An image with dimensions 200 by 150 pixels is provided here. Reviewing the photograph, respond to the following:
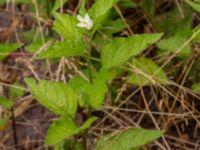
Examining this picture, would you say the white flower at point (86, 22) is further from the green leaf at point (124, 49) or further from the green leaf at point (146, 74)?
the green leaf at point (146, 74)

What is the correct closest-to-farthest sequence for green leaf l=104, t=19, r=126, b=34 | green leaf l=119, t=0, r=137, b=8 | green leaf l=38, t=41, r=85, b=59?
1. green leaf l=38, t=41, r=85, b=59
2. green leaf l=104, t=19, r=126, b=34
3. green leaf l=119, t=0, r=137, b=8

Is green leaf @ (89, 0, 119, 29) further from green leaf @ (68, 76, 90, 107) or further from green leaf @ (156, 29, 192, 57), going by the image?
green leaf @ (156, 29, 192, 57)

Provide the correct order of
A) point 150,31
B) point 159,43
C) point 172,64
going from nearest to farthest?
point 159,43 → point 172,64 → point 150,31

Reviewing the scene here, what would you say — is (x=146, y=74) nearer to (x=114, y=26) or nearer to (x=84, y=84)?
(x=114, y=26)

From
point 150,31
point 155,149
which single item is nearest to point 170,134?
point 155,149

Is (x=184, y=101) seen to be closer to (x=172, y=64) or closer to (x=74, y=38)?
(x=172, y=64)

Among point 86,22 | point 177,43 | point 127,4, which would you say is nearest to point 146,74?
point 177,43

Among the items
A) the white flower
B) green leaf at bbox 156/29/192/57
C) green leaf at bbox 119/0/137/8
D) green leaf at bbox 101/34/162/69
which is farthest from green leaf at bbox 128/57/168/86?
the white flower
